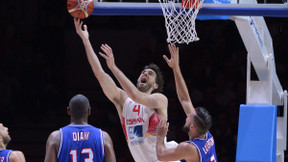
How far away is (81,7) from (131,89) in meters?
0.92

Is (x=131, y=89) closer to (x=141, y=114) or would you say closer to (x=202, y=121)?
(x=141, y=114)

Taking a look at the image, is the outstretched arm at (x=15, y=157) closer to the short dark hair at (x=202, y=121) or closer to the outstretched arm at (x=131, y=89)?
the outstretched arm at (x=131, y=89)

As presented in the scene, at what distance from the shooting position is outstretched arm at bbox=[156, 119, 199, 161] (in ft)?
15.3

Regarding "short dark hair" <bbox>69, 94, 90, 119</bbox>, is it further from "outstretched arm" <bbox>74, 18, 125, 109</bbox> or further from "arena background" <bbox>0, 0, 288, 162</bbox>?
"arena background" <bbox>0, 0, 288, 162</bbox>

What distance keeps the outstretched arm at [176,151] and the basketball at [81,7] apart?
4.19 feet

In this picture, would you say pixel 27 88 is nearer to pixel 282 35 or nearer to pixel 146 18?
pixel 146 18

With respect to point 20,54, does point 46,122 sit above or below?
below

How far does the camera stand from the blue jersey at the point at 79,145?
4.73 meters

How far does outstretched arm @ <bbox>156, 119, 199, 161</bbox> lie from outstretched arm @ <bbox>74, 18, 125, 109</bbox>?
881 millimetres

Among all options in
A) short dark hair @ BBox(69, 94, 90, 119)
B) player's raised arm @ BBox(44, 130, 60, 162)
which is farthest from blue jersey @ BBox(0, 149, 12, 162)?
short dark hair @ BBox(69, 94, 90, 119)

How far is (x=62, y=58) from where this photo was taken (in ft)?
33.2

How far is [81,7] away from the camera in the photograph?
16.4 feet

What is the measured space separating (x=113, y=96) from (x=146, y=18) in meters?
4.79

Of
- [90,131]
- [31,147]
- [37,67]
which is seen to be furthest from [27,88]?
[90,131]
